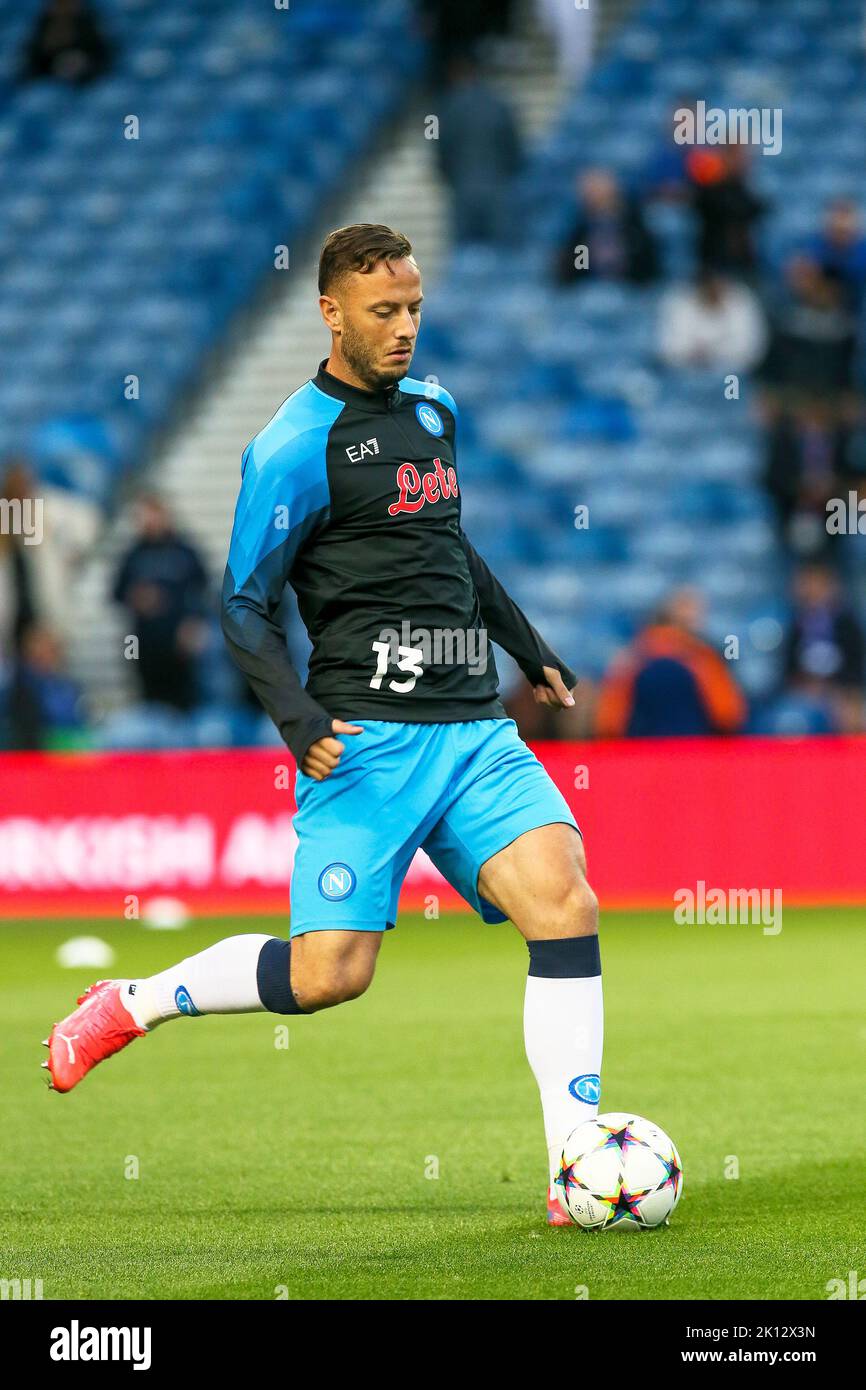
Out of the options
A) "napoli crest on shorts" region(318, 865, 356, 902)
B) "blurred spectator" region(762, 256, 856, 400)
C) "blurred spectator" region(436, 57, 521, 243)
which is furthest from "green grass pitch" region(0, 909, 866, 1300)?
"blurred spectator" region(436, 57, 521, 243)

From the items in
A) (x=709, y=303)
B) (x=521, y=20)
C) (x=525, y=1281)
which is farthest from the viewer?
(x=521, y=20)

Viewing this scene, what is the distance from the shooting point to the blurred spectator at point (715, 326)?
17.3 metres

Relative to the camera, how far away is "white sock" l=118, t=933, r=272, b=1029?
19.7 ft

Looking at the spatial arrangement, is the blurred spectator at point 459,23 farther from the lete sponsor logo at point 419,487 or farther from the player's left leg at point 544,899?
the player's left leg at point 544,899

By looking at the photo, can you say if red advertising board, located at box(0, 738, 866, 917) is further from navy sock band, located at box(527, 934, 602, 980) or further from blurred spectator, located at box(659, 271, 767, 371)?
navy sock band, located at box(527, 934, 602, 980)

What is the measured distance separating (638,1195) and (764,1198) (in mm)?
557

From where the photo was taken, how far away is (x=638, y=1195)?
5.66 metres

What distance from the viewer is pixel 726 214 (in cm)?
→ 1720

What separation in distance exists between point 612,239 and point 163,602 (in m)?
4.77

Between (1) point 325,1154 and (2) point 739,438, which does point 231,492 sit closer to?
(2) point 739,438

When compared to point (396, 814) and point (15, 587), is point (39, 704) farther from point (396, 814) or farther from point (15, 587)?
point (396, 814)

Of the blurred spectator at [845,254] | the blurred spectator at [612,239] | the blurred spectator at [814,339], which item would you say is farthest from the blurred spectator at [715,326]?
the blurred spectator at [845,254]

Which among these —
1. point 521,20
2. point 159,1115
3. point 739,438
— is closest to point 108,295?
point 521,20

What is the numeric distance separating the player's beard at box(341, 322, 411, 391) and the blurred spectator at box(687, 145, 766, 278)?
11.7m
